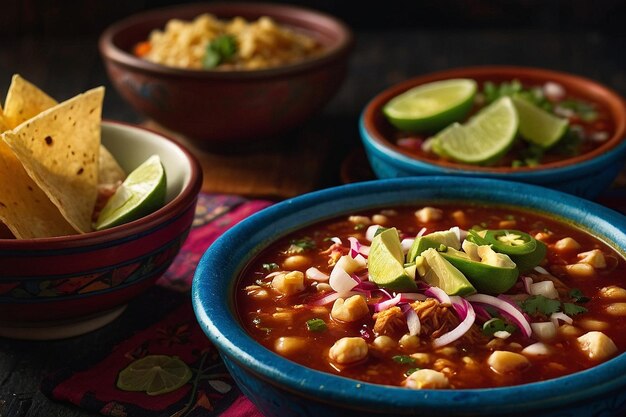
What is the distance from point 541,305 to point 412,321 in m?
0.30

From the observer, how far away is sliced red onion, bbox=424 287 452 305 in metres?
2.13

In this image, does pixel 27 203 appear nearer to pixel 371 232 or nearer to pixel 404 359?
pixel 371 232

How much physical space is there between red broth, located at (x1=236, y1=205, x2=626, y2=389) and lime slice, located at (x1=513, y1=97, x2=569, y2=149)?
2.34 ft

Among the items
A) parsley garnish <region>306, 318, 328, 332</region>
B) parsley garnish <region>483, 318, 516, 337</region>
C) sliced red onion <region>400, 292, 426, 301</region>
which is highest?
parsley garnish <region>483, 318, 516, 337</region>

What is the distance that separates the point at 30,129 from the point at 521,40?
3.57 meters

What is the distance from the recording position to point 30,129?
8.66ft

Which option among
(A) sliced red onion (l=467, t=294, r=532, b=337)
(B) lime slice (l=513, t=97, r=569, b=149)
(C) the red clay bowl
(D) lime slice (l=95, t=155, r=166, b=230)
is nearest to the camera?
(A) sliced red onion (l=467, t=294, r=532, b=337)

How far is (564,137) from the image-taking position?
334 centimetres

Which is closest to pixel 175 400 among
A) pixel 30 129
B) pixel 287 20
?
pixel 30 129

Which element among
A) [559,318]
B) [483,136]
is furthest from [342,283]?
[483,136]

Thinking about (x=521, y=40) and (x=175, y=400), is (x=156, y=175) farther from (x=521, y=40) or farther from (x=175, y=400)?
(x=521, y=40)

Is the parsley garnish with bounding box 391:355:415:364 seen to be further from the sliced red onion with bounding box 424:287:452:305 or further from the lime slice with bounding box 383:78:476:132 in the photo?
the lime slice with bounding box 383:78:476:132

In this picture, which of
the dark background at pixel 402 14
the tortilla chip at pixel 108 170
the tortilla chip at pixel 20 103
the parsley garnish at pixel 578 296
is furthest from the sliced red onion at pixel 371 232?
the dark background at pixel 402 14

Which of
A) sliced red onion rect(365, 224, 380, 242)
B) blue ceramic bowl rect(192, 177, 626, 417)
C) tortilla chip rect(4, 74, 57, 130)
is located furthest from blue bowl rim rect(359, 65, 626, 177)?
tortilla chip rect(4, 74, 57, 130)
